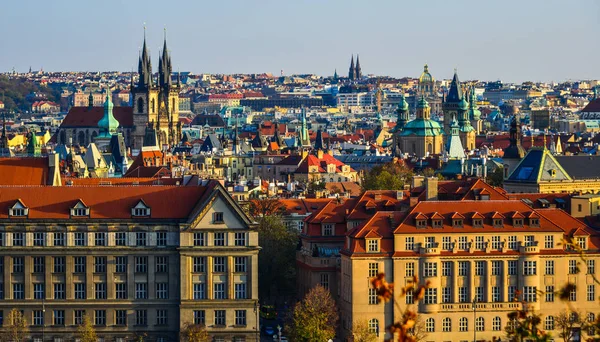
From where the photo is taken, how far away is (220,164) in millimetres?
181750

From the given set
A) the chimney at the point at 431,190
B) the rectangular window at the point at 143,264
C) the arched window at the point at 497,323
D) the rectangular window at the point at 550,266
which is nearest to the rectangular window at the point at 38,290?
the rectangular window at the point at 143,264

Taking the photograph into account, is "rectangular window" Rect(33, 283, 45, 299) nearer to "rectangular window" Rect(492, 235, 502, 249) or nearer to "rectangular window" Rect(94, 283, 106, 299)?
"rectangular window" Rect(94, 283, 106, 299)

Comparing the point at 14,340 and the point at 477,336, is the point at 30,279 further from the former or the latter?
the point at 477,336

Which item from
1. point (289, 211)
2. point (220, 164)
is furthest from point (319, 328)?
point (220, 164)

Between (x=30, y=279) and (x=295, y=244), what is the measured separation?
17.2 m

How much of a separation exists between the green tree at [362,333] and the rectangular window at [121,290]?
8576mm

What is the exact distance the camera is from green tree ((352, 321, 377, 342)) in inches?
2571

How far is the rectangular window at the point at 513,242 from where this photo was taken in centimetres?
7144

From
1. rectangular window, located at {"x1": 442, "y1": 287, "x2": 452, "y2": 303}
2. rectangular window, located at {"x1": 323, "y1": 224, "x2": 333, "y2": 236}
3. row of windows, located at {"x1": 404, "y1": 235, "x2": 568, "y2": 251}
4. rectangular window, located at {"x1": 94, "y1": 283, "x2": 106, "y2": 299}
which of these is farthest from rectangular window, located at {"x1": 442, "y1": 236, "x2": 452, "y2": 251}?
rectangular window, located at {"x1": 94, "y1": 283, "x2": 106, "y2": 299}

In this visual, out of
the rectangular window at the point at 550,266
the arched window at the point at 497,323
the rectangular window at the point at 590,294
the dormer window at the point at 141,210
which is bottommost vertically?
the arched window at the point at 497,323

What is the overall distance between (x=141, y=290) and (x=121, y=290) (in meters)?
0.75

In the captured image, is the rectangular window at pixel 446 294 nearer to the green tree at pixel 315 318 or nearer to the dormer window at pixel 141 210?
the green tree at pixel 315 318

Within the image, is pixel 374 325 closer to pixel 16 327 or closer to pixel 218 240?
pixel 218 240

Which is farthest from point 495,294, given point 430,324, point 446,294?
point 430,324
